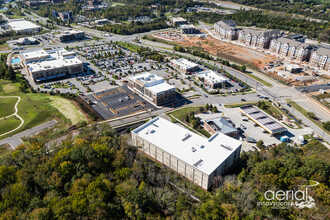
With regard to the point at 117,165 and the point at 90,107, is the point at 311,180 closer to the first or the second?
the point at 117,165

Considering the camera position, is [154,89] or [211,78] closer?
[154,89]

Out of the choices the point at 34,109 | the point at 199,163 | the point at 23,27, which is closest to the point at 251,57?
the point at 199,163

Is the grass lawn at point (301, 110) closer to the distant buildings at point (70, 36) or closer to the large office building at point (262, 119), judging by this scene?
the large office building at point (262, 119)

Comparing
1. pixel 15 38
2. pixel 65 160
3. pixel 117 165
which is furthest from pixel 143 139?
pixel 15 38

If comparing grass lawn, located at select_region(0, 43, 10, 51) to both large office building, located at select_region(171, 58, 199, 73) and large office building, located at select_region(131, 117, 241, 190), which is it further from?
large office building, located at select_region(131, 117, 241, 190)

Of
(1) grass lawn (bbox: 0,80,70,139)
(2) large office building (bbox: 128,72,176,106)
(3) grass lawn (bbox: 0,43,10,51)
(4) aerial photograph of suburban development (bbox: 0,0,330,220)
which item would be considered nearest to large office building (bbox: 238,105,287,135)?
(4) aerial photograph of suburban development (bbox: 0,0,330,220)

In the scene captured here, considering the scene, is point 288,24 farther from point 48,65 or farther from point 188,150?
point 48,65
